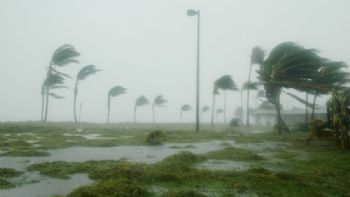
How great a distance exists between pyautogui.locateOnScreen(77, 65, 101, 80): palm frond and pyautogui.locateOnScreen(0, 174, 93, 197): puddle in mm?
46687

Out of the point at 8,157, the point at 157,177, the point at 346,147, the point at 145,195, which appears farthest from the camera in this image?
the point at 346,147

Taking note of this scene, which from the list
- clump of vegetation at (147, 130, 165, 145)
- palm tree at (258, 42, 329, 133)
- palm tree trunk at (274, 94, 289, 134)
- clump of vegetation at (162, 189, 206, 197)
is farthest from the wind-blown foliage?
clump of vegetation at (162, 189, 206, 197)

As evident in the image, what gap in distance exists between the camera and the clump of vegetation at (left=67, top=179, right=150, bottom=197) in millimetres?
6477

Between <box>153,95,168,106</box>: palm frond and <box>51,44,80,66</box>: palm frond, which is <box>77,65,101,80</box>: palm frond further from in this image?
<box>153,95,168,106</box>: palm frond

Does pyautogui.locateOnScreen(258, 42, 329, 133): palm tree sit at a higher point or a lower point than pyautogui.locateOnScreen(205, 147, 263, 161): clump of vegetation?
higher

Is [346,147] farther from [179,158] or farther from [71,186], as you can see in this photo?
[71,186]

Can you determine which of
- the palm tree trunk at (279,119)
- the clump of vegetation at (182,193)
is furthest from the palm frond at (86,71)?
the clump of vegetation at (182,193)


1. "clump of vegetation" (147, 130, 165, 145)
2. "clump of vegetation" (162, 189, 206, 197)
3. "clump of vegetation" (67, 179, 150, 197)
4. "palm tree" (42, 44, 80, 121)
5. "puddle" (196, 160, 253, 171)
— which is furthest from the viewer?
"palm tree" (42, 44, 80, 121)

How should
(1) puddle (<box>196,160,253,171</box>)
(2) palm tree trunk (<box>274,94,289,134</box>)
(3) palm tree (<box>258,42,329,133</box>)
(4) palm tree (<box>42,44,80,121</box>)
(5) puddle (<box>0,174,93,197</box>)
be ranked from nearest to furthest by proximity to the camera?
1. (5) puddle (<box>0,174,93,197</box>)
2. (1) puddle (<box>196,160,253,171</box>)
3. (3) palm tree (<box>258,42,329,133</box>)
4. (2) palm tree trunk (<box>274,94,289,134</box>)
5. (4) palm tree (<box>42,44,80,121</box>)

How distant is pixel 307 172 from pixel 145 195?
531 centimetres

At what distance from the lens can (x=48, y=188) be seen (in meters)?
7.46

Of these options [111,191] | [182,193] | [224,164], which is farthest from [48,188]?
[224,164]

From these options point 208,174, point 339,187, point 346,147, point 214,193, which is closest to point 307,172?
point 339,187

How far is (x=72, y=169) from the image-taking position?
9.51 meters
